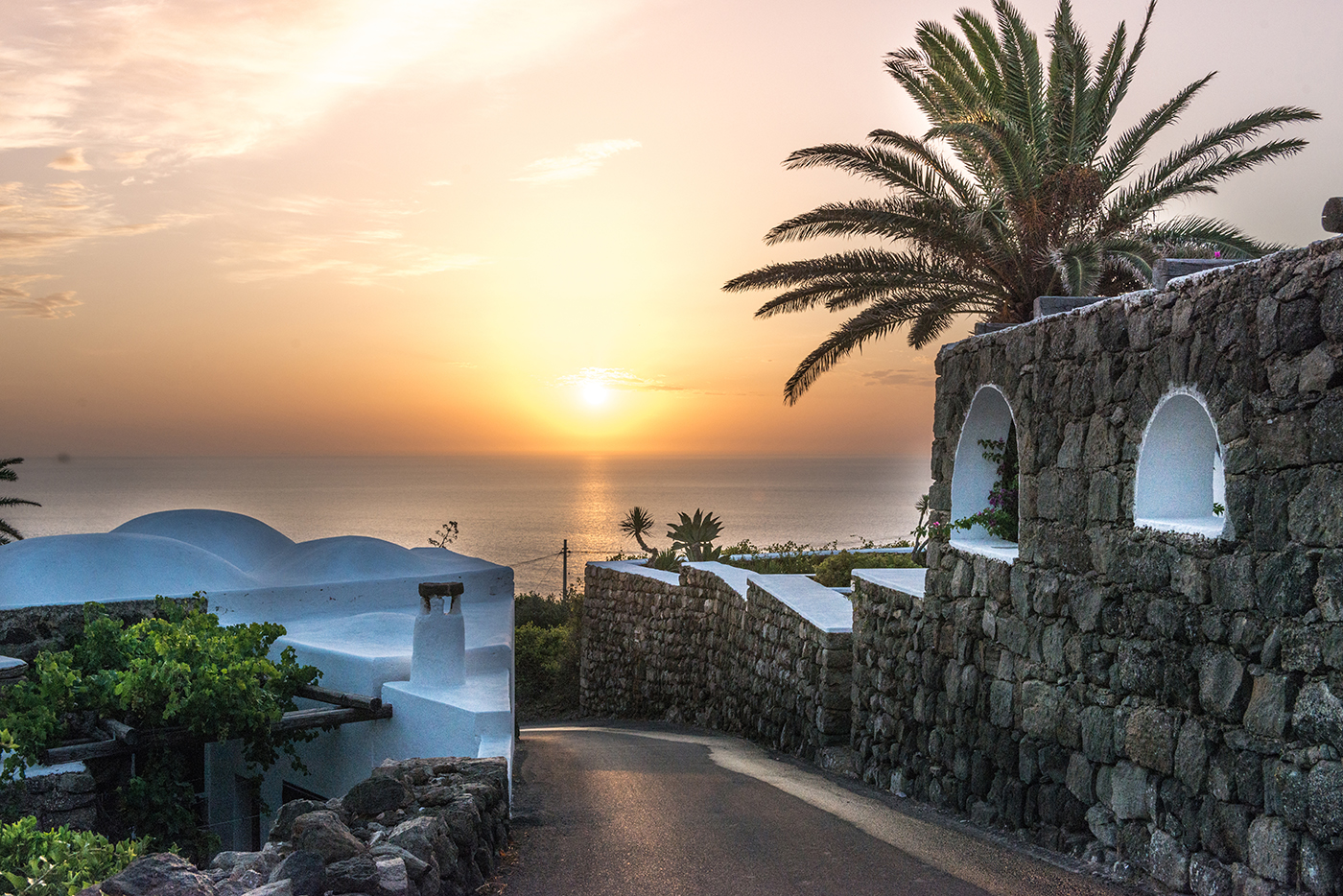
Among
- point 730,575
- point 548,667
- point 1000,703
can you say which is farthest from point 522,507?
point 1000,703

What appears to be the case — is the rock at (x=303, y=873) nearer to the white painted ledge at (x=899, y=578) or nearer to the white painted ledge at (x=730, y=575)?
the white painted ledge at (x=899, y=578)

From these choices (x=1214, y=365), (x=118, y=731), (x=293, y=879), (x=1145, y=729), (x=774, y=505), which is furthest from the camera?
(x=774, y=505)

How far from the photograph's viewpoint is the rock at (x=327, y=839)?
13.1ft

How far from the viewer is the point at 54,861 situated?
4.46m

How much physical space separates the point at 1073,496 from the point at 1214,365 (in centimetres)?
139

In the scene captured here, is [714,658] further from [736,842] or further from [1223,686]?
[1223,686]

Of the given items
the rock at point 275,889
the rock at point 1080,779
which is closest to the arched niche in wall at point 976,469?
the rock at point 1080,779

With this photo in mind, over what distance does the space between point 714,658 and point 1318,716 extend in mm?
9311

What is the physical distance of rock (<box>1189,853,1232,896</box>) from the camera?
14.7 ft

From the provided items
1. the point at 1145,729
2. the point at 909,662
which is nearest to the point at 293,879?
the point at 1145,729

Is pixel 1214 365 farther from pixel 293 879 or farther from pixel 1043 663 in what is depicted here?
pixel 293 879

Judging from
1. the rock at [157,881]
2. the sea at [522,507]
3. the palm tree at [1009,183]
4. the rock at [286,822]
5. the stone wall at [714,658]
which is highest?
the palm tree at [1009,183]

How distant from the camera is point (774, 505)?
4464 inches

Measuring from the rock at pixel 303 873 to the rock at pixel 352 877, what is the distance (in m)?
0.03
